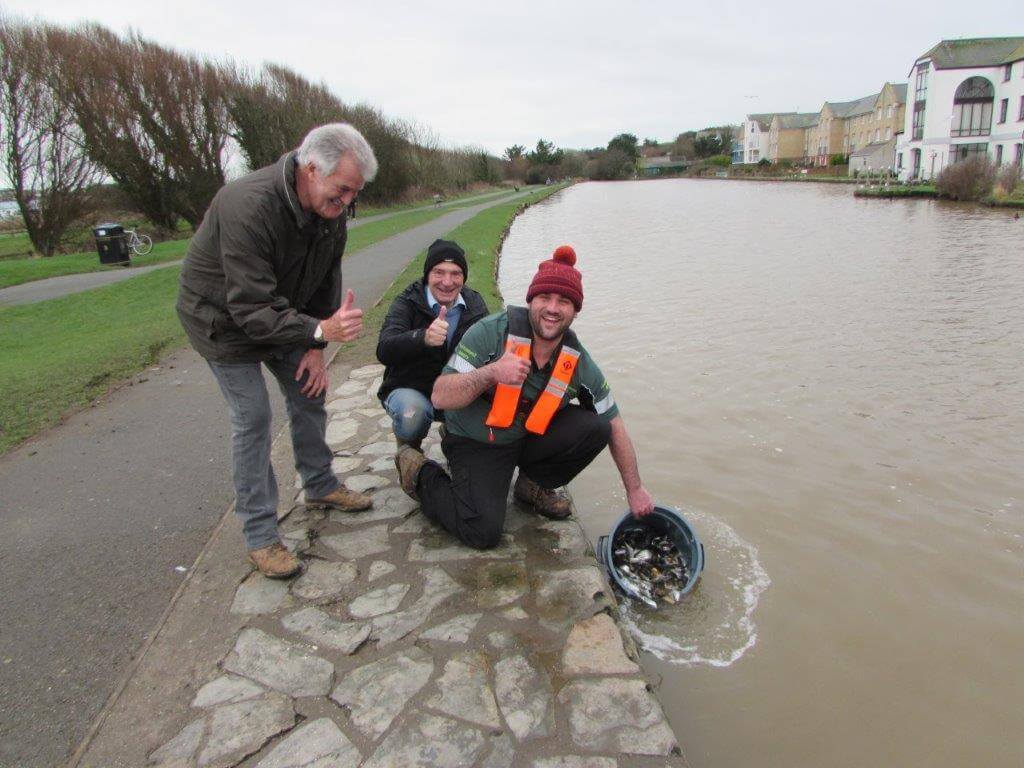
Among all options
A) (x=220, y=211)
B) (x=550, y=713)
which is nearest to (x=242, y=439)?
(x=220, y=211)

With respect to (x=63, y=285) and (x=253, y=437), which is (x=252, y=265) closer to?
(x=253, y=437)

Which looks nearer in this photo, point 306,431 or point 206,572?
point 206,572

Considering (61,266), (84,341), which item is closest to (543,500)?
(84,341)

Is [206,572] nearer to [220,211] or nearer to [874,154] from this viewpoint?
[220,211]

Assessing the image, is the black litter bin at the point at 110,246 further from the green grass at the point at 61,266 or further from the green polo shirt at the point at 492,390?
the green polo shirt at the point at 492,390

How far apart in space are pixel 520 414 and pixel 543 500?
2.26 ft

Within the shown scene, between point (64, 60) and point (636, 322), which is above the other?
point (64, 60)

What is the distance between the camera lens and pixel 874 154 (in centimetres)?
6988

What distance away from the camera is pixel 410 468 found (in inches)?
162

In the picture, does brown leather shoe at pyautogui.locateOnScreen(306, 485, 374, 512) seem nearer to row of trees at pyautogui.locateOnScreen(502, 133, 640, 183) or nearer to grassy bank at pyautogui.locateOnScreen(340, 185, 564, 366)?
grassy bank at pyautogui.locateOnScreen(340, 185, 564, 366)

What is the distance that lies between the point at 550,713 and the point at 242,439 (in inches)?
78.7

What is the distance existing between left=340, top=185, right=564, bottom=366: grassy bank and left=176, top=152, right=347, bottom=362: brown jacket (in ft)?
13.6

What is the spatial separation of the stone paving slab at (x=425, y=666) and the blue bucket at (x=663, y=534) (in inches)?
6.6

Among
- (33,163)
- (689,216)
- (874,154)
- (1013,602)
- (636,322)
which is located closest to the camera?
(1013,602)
